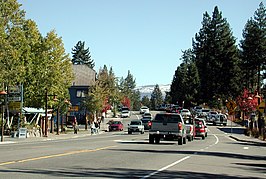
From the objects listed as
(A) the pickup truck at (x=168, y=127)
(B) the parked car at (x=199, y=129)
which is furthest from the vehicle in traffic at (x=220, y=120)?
(A) the pickup truck at (x=168, y=127)

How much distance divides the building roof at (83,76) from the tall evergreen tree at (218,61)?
2391 centimetres

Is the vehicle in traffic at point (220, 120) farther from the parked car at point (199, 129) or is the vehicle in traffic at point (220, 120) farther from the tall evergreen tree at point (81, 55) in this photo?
the tall evergreen tree at point (81, 55)

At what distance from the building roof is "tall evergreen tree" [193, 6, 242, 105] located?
23907 mm

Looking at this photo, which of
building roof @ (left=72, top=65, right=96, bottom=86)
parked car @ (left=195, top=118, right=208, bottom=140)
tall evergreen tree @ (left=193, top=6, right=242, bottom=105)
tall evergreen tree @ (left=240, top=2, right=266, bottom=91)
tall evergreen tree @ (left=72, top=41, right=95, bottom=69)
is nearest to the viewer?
parked car @ (left=195, top=118, right=208, bottom=140)

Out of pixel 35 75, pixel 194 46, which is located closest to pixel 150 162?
pixel 35 75

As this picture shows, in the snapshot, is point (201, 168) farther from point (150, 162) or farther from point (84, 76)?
point (84, 76)

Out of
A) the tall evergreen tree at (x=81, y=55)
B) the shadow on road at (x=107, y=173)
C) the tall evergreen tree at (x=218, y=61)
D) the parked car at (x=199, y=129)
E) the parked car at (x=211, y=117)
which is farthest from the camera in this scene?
the tall evergreen tree at (x=81, y=55)

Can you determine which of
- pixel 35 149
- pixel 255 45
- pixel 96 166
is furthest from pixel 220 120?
pixel 96 166

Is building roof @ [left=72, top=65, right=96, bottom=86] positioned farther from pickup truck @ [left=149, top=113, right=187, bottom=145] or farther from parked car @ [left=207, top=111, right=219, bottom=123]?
pickup truck @ [left=149, top=113, right=187, bottom=145]

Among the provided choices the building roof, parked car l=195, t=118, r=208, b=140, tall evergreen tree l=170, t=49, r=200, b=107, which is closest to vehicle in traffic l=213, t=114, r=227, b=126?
the building roof

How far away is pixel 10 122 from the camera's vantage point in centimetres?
5256

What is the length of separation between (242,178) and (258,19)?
85.7 m

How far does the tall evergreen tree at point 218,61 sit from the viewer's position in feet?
351

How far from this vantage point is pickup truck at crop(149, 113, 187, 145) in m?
33.8
